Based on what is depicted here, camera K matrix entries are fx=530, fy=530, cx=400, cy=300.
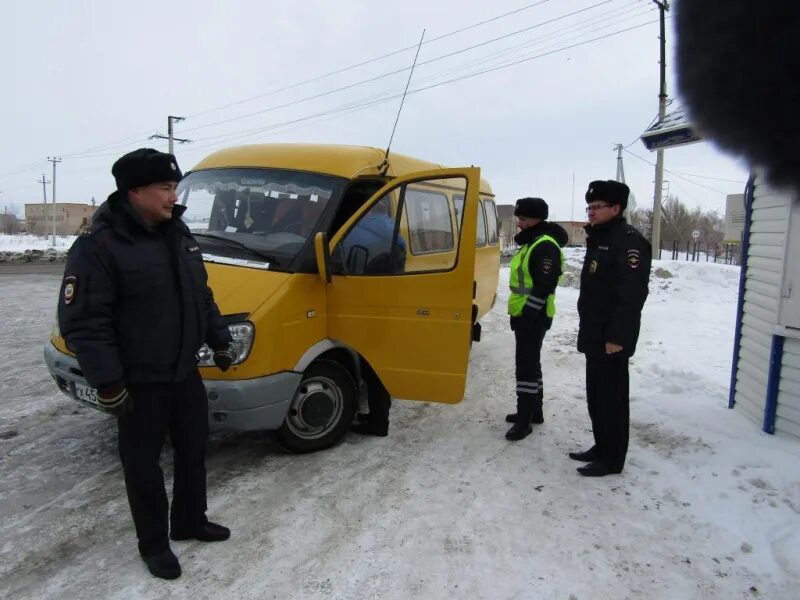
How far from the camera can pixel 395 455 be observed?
166 inches

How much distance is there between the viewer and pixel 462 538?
3070 mm

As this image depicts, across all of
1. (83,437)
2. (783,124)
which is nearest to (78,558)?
(83,437)

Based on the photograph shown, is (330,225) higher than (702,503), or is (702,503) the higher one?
(330,225)

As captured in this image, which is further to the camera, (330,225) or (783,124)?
(330,225)

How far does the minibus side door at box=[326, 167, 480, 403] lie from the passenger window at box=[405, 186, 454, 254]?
0.21m

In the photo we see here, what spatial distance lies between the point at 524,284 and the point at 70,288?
11.0 feet

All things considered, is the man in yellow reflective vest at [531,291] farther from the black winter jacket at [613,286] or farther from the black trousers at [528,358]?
the black winter jacket at [613,286]

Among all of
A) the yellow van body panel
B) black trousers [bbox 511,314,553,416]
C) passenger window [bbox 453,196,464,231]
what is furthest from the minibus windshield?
black trousers [bbox 511,314,553,416]

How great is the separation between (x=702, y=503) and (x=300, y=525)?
2.57m

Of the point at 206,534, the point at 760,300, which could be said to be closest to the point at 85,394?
the point at 206,534

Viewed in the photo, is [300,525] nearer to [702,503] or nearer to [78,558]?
[78,558]

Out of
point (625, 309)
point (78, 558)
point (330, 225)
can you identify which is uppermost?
point (330, 225)

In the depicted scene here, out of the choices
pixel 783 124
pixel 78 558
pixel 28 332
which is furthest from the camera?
pixel 28 332

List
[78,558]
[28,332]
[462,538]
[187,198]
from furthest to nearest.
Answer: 1. [28,332]
2. [187,198]
3. [462,538]
4. [78,558]
